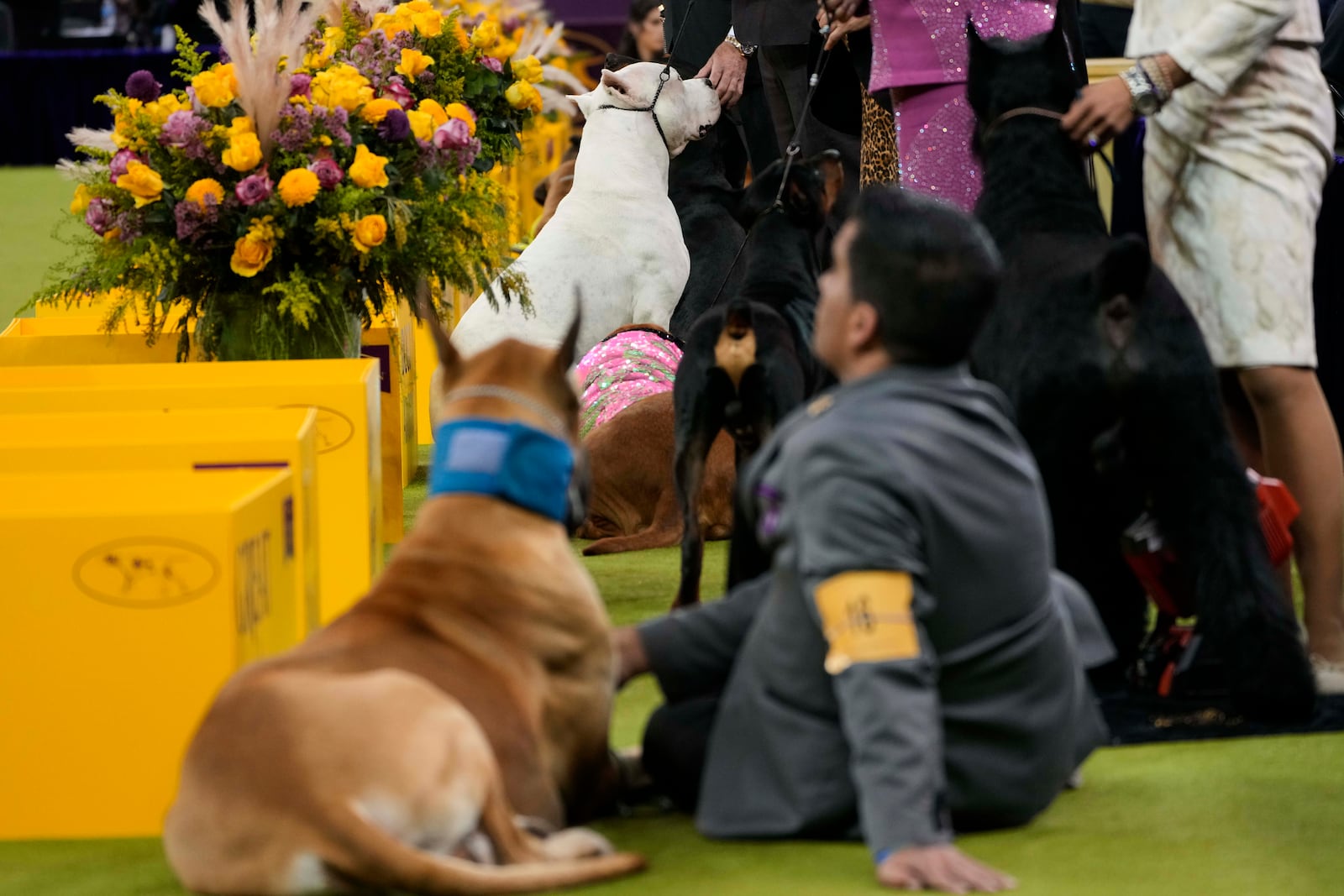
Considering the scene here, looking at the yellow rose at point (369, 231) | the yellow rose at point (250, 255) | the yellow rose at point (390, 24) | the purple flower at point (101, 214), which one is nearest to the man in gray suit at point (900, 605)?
the yellow rose at point (369, 231)

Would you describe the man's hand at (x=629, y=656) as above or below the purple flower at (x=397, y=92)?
below

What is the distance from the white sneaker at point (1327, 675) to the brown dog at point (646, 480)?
1.67m

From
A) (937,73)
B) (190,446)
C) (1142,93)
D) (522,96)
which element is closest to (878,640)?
(190,446)

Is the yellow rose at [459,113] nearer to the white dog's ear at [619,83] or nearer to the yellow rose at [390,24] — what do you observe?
the yellow rose at [390,24]

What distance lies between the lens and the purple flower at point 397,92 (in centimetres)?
437

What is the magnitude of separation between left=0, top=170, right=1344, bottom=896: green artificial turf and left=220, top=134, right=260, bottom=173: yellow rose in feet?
5.40

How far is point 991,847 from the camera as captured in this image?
2361 mm

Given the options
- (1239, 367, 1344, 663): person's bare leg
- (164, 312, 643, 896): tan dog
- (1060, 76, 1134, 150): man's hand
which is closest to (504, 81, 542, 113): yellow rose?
(1060, 76, 1134, 150): man's hand

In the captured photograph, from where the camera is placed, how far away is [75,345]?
172 inches

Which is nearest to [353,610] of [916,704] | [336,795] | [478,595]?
[478,595]

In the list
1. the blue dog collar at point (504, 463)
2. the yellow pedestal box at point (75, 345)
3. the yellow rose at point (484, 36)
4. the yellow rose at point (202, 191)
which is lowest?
the yellow pedestal box at point (75, 345)

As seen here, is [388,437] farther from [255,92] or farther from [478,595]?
[478,595]

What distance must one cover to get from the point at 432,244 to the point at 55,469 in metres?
1.39

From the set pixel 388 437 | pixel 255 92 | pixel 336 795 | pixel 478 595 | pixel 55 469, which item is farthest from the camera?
pixel 388 437
